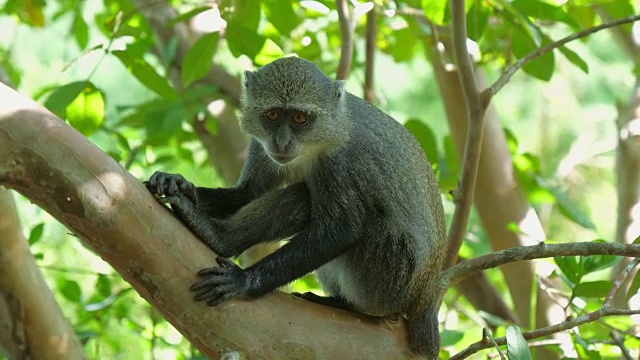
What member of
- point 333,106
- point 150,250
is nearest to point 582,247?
point 333,106

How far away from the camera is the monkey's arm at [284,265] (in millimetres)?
4250

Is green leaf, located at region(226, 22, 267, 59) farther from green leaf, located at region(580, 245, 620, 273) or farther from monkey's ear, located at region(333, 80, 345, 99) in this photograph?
green leaf, located at region(580, 245, 620, 273)

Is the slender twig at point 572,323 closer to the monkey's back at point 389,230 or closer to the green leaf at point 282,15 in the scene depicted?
the monkey's back at point 389,230

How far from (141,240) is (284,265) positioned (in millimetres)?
1200

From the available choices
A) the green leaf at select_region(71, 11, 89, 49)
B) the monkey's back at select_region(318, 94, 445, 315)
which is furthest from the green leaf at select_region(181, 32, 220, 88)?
the green leaf at select_region(71, 11, 89, 49)

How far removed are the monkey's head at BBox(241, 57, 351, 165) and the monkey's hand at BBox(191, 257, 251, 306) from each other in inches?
49.5

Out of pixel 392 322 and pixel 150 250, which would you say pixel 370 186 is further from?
pixel 150 250

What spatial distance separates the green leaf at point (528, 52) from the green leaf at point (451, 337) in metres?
2.06

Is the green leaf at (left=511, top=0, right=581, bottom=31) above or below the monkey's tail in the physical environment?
above

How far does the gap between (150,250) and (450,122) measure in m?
4.51

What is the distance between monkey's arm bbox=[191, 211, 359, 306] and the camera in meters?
4.25

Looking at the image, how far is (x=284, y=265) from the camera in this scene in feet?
16.3

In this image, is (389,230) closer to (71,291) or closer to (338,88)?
(338,88)

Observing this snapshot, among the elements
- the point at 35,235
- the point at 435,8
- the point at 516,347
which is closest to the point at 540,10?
the point at 435,8
